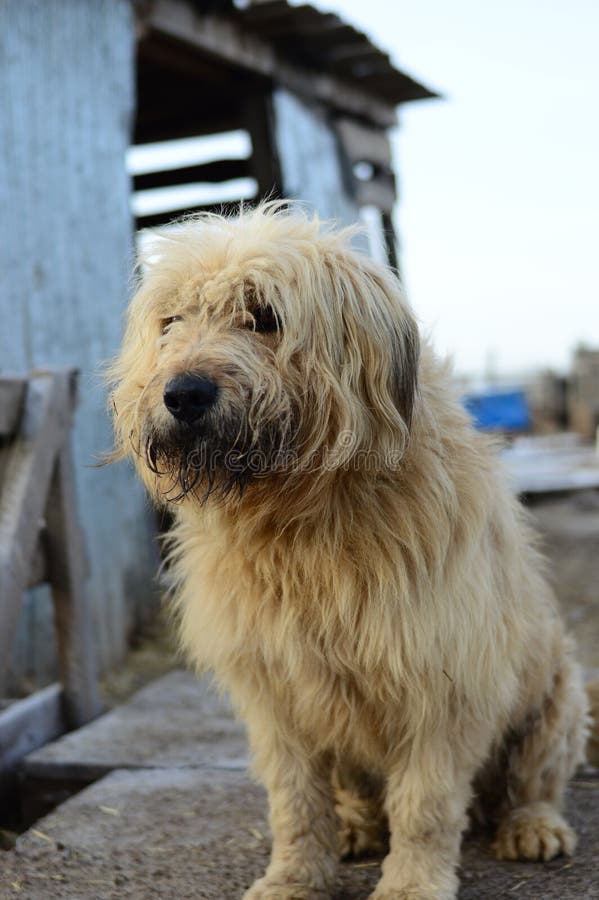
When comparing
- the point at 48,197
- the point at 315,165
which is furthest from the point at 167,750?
the point at 315,165

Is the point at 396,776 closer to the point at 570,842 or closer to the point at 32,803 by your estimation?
the point at 570,842

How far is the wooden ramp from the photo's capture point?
2.99 metres

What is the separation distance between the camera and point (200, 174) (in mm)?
11133

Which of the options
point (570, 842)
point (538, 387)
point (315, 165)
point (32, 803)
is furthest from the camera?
point (538, 387)

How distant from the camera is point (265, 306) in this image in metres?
2.65

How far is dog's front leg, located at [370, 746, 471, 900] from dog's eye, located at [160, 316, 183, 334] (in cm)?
137

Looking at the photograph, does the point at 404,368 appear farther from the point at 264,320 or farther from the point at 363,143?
the point at 363,143

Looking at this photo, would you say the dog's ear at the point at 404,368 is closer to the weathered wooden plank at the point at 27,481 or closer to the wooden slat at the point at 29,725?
the weathered wooden plank at the point at 27,481

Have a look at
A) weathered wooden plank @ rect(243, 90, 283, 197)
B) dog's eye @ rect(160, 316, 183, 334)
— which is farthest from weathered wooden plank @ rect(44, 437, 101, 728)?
weathered wooden plank @ rect(243, 90, 283, 197)

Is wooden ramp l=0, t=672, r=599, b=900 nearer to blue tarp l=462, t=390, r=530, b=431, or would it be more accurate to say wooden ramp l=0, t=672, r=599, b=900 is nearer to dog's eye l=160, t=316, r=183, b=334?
dog's eye l=160, t=316, r=183, b=334

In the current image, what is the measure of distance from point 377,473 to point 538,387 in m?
18.8

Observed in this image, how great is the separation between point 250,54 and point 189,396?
6.02m

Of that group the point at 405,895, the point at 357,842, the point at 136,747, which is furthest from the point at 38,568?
the point at 405,895

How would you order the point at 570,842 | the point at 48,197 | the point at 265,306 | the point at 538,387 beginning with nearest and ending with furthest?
the point at 265,306, the point at 570,842, the point at 48,197, the point at 538,387
